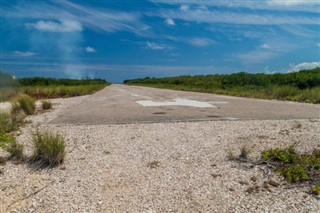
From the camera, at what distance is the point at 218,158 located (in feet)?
15.7

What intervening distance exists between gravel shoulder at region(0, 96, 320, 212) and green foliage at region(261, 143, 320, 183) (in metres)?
0.22

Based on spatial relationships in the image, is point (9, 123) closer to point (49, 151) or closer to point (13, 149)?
point (13, 149)

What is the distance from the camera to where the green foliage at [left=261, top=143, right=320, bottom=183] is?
12.6ft

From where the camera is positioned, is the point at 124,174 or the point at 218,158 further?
the point at 218,158

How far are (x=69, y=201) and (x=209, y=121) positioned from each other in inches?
216

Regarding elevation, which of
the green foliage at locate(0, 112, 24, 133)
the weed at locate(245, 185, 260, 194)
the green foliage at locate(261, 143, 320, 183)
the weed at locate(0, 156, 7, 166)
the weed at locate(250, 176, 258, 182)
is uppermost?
the green foliage at locate(261, 143, 320, 183)

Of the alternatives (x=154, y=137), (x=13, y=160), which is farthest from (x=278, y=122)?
(x=13, y=160)

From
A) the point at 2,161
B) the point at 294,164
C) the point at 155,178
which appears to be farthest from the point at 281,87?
the point at 2,161

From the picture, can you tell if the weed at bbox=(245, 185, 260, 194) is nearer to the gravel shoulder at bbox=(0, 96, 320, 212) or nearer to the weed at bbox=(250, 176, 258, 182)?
the gravel shoulder at bbox=(0, 96, 320, 212)

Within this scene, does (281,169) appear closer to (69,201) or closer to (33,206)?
(69,201)

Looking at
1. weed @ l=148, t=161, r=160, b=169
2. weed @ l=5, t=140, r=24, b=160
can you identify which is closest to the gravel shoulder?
weed @ l=148, t=161, r=160, b=169

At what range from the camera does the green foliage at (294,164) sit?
383 cm

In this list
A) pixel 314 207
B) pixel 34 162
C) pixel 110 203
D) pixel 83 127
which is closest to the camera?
pixel 314 207

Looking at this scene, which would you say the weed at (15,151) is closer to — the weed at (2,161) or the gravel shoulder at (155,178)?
the weed at (2,161)
